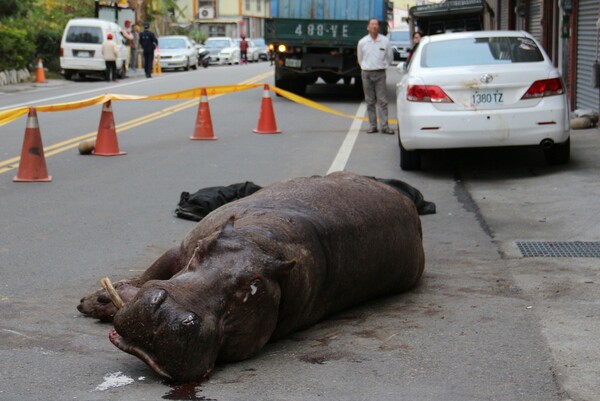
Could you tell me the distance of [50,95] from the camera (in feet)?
97.7

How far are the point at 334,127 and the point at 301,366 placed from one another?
14322 millimetres

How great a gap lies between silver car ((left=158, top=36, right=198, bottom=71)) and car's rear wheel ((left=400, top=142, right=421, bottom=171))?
1453 inches

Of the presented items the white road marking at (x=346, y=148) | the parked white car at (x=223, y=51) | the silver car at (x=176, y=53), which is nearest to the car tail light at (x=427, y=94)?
the white road marking at (x=346, y=148)

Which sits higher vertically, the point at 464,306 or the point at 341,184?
the point at 341,184

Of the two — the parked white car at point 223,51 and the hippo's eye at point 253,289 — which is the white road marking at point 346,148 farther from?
the parked white car at point 223,51

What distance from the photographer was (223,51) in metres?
61.4

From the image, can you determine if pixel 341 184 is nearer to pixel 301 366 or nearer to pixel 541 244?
pixel 301 366

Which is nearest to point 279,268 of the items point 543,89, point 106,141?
point 543,89

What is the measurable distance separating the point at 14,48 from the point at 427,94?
24910 millimetres

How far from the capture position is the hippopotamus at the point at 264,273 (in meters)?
4.68

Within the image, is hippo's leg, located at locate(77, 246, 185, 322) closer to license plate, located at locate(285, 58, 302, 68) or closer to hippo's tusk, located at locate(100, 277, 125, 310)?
hippo's tusk, located at locate(100, 277, 125, 310)

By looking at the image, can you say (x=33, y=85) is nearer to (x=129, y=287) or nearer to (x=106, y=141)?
(x=106, y=141)

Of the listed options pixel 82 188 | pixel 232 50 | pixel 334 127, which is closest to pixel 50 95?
pixel 334 127

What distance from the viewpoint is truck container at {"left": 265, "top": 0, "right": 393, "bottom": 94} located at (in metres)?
25.4
